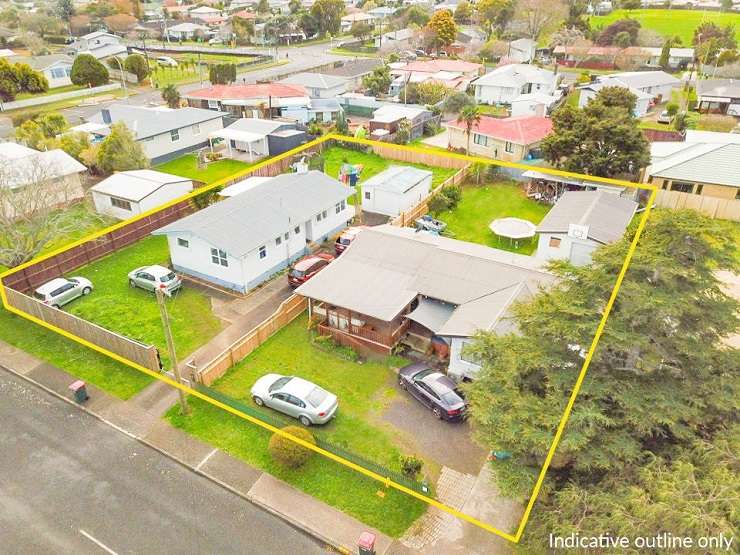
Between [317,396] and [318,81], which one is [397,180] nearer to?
[317,396]

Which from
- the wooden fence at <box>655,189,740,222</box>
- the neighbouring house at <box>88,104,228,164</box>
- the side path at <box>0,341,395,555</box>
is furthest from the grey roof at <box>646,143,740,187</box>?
the neighbouring house at <box>88,104,228,164</box>

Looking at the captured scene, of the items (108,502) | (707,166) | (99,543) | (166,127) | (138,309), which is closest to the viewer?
(99,543)

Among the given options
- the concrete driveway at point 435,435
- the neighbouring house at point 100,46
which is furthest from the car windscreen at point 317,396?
the neighbouring house at point 100,46

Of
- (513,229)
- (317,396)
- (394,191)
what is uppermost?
(394,191)

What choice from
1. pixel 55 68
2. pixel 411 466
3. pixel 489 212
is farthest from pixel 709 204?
pixel 55 68

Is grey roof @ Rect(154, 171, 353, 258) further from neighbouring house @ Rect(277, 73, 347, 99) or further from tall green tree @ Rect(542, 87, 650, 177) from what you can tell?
neighbouring house @ Rect(277, 73, 347, 99)

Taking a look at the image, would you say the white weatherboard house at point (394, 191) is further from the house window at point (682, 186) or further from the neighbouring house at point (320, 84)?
the neighbouring house at point (320, 84)
